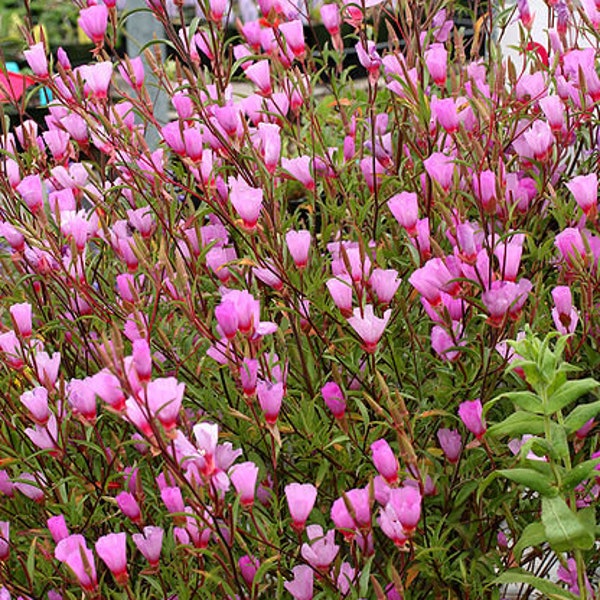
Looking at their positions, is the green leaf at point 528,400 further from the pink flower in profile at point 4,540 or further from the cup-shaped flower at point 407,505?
the pink flower in profile at point 4,540

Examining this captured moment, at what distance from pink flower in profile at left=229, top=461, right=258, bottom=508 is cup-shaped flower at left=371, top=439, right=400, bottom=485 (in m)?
0.13

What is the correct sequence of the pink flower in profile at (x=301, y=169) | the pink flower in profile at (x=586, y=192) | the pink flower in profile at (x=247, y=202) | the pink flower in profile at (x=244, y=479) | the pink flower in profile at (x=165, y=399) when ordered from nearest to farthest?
the pink flower in profile at (x=165, y=399) < the pink flower in profile at (x=244, y=479) < the pink flower in profile at (x=247, y=202) < the pink flower in profile at (x=586, y=192) < the pink flower in profile at (x=301, y=169)

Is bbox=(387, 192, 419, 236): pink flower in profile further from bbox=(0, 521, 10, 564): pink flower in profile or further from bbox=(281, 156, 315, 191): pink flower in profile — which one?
bbox=(0, 521, 10, 564): pink flower in profile

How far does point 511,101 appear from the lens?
4.99ft

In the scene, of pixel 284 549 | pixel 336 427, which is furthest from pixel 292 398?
pixel 284 549

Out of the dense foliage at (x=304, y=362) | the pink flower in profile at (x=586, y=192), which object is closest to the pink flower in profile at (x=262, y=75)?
the dense foliage at (x=304, y=362)

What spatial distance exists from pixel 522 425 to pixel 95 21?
83 centimetres

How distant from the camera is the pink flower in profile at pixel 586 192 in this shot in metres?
1.30

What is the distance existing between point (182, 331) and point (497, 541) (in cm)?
54

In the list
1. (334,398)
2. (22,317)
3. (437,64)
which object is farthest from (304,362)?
(437,64)

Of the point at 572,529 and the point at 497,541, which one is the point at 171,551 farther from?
the point at 572,529

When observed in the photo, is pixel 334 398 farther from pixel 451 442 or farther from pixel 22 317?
pixel 22 317

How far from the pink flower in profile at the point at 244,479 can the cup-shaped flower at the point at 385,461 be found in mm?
129

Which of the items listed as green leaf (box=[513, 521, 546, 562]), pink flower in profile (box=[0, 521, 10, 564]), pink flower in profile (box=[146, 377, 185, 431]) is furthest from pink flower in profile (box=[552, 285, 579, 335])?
pink flower in profile (box=[0, 521, 10, 564])
